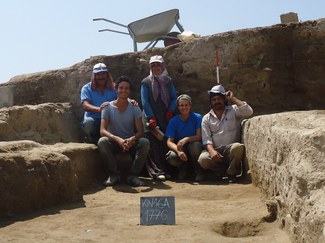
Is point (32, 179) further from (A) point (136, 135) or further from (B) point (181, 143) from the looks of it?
(B) point (181, 143)

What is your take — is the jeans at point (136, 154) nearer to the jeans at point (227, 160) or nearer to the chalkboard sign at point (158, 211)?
the jeans at point (227, 160)

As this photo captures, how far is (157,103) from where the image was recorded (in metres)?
5.73

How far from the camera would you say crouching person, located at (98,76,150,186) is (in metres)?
5.03

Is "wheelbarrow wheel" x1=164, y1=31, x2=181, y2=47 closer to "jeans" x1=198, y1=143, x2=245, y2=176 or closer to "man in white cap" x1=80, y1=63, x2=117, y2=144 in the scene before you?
"man in white cap" x1=80, y1=63, x2=117, y2=144

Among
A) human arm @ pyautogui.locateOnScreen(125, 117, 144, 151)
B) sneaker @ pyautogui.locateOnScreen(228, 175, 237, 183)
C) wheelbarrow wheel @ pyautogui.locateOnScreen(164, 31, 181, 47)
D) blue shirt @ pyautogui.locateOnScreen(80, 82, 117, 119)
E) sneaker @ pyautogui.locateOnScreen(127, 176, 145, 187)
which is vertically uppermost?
wheelbarrow wheel @ pyautogui.locateOnScreen(164, 31, 181, 47)

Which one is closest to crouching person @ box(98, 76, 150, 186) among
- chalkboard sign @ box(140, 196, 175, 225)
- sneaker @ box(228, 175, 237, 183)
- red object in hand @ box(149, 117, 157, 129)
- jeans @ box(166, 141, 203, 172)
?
red object in hand @ box(149, 117, 157, 129)

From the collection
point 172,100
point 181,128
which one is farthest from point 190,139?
point 172,100

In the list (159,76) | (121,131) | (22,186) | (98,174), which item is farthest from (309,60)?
(22,186)

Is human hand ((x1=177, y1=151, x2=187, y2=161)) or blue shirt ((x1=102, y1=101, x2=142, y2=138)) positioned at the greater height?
blue shirt ((x1=102, y1=101, x2=142, y2=138))

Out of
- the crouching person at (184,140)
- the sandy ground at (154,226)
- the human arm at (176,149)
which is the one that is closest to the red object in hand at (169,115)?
the crouching person at (184,140)

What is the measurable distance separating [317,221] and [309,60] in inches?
176

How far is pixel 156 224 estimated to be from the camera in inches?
130

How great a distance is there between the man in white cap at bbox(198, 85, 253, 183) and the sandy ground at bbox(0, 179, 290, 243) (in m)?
0.51

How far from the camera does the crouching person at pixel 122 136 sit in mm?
5031
